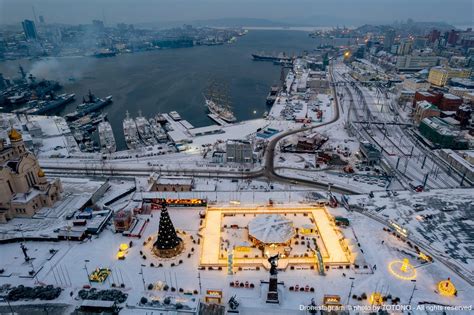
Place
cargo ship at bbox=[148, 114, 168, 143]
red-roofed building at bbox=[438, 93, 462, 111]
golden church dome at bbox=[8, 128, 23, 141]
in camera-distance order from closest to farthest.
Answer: golden church dome at bbox=[8, 128, 23, 141], cargo ship at bbox=[148, 114, 168, 143], red-roofed building at bbox=[438, 93, 462, 111]

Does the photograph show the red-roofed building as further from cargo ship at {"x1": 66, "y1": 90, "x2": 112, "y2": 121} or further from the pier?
cargo ship at {"x1": 66, "y1": 90, "x2": 112, "y2": 121}

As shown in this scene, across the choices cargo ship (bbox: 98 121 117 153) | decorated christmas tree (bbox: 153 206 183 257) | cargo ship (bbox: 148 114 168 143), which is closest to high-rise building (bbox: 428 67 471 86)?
cargo ship (bbox: 148 114 168 143)

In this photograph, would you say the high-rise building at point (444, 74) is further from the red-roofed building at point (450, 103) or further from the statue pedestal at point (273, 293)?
the statue pedestal at point (273, 293)

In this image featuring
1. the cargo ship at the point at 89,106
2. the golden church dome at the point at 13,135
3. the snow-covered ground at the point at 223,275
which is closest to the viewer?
the snow-covered ground at the point at 223,275

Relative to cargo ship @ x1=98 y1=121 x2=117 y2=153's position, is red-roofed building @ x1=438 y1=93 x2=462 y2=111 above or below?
above

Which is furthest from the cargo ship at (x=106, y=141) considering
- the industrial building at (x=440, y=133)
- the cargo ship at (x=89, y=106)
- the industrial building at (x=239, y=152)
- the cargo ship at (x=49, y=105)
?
the industrial building at (x=440, y=133)

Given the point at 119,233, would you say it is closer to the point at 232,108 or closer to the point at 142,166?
the point at 142,166

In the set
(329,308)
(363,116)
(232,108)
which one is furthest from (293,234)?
(232,108)

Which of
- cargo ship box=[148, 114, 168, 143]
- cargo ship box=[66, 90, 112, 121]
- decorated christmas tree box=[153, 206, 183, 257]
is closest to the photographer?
decorated christmas tree box=[153, 206, 183, 257]

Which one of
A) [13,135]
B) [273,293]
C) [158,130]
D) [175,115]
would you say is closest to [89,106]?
[175,115]
